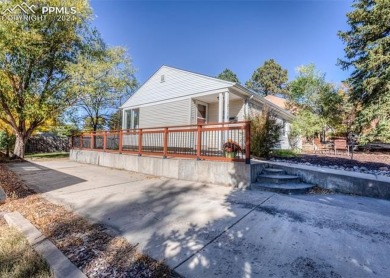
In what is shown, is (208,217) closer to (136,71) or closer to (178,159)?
(178,159)

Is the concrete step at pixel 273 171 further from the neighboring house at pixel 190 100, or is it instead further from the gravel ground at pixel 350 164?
the neighboring house at pixel 190 100

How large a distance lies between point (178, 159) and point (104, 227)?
385 centimetres

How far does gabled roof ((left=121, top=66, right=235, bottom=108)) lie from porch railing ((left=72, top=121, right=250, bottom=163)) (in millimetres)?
2728

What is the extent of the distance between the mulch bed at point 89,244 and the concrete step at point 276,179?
395 centimetres

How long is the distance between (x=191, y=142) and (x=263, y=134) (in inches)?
117

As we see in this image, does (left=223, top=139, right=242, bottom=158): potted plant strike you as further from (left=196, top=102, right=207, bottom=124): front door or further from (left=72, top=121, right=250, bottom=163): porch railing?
(left=196, top=102, right=207, bottom=124): front door

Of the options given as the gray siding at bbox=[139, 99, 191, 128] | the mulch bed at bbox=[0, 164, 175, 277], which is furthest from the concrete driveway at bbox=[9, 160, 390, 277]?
the gray siding at bbox=[139, 99, 191, 128]

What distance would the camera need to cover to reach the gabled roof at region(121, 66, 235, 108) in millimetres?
9602

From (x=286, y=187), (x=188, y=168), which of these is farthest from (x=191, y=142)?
(x=286, y=187)

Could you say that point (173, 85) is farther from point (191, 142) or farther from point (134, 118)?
point (191, 142)

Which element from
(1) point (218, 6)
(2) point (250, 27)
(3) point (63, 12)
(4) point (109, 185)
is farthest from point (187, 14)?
(4) point (109, 185)

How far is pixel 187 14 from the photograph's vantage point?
484 inches

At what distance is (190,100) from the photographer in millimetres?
10430
